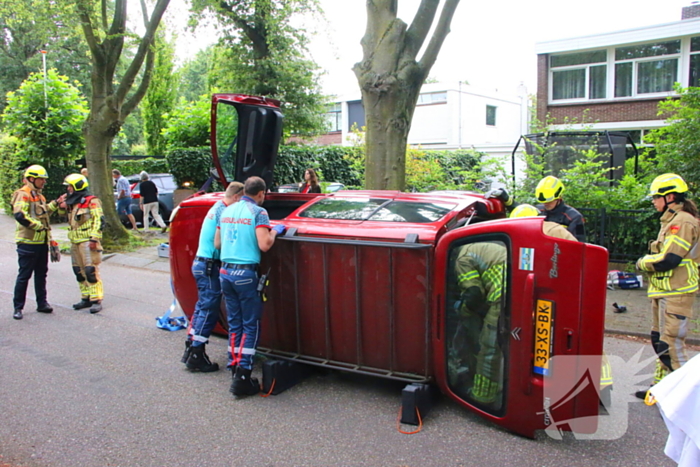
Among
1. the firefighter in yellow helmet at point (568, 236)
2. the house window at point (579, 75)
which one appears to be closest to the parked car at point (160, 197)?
the firefighter in yellow helmet at point (568, 236)

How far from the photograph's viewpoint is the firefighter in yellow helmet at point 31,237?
704 cm

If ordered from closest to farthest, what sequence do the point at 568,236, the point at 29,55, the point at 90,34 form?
the point at 568,236, the point at 90,34, the point at 29,55

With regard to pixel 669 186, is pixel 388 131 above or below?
→ above

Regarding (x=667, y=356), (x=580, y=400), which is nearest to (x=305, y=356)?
(x=580, y=400)

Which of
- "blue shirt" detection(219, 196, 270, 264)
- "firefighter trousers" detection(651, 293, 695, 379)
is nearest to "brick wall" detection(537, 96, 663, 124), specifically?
"firefighter trousers" detection(651, 293, 695, 379)

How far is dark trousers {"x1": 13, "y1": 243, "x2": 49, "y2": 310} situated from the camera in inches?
278

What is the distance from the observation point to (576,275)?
3463mm

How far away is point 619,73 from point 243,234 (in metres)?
21.8

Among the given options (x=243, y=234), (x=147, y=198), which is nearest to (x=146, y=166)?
(x=147, y=198)

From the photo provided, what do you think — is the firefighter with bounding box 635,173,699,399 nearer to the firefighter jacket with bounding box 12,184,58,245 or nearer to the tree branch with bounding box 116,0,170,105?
the firefighter jacket with bounding box 12,184,58,245

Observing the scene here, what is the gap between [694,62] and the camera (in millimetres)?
20734

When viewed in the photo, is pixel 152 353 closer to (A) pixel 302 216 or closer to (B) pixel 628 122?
(A) pixel 302 216

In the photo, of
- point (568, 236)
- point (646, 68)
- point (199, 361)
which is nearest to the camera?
point (568, 236)

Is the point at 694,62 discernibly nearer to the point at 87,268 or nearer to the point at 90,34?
the point at 90,34
